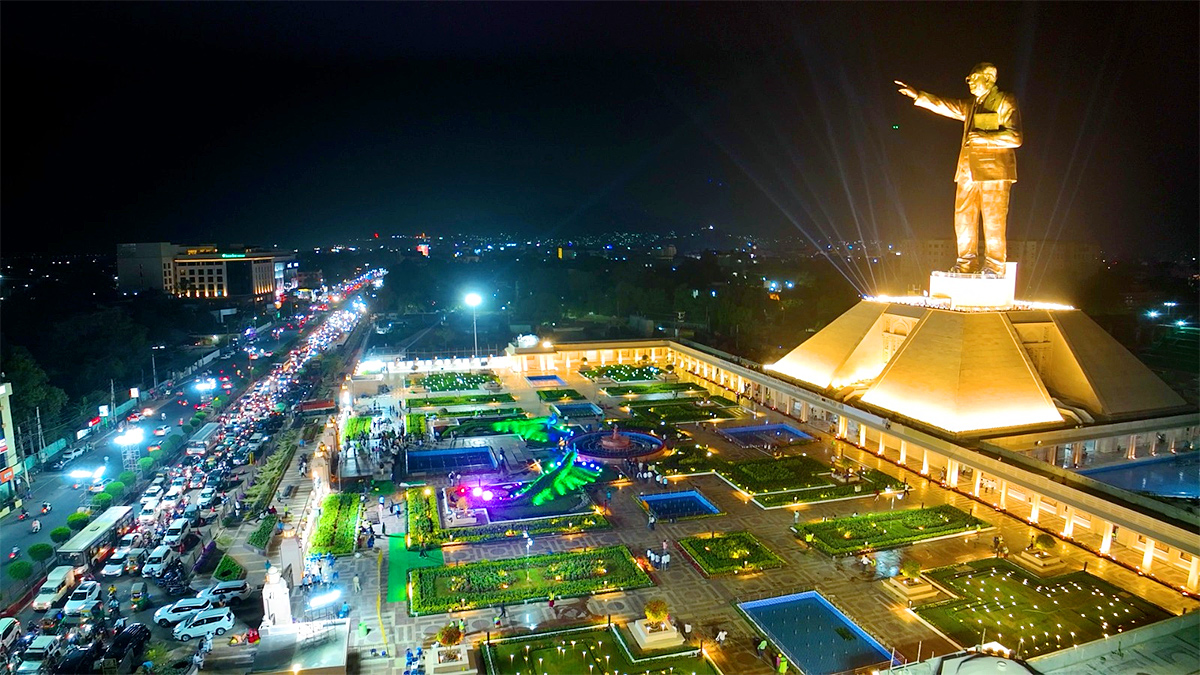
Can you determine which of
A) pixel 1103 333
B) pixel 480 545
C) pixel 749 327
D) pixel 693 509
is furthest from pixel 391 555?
pixel 749 327

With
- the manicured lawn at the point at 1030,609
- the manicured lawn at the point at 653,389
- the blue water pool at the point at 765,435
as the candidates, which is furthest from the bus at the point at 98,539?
the manicured lawn at the point at 653,389

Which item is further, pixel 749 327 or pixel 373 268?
pixel 373 268

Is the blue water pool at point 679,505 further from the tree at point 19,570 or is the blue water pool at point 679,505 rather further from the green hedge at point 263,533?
the tree at point 19,570

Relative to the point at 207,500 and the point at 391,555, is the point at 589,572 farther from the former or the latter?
the point at 207,500

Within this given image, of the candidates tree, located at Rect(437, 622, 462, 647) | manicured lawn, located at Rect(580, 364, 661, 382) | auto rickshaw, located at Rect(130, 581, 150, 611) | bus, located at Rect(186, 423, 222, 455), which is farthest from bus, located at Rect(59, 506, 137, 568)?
A: manicured lawn, located at Rect(580, 364, 661, 382)

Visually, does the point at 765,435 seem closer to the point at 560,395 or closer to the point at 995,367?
the point at 995,367

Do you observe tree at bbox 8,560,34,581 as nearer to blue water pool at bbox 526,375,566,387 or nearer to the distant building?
blue water pool at bbox 526,375,566,387
